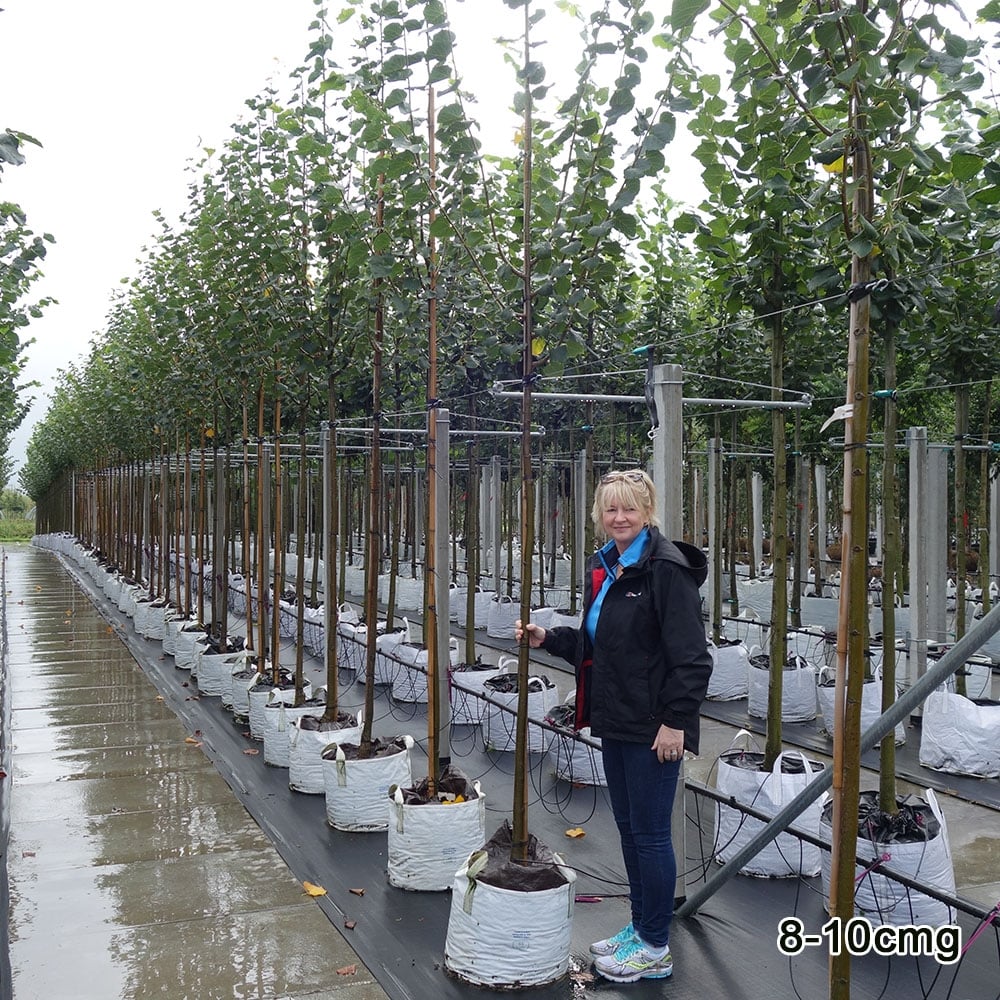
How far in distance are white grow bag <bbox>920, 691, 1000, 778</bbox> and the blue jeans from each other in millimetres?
3797

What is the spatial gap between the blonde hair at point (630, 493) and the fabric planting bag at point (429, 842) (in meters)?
1.87

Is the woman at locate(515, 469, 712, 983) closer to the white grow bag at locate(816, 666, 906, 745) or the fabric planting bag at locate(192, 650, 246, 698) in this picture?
the white grow bag at locate(816, 666, 906, 745)

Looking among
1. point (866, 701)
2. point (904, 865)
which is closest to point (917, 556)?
point (866, 701)

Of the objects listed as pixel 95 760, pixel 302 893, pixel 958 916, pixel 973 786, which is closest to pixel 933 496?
pixel 973 786

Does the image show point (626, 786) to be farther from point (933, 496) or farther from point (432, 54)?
point (933, 496)

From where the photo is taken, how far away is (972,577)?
17.0m

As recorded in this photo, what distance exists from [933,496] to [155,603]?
36.1 feet

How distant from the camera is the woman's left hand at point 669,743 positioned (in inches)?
136

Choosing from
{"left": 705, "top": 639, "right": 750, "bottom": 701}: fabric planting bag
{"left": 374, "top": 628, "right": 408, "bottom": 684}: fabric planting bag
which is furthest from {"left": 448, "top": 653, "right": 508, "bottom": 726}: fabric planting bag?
{"left": 705, "top": 639, "right": 750, "bottom": 701}: fabric planting bag

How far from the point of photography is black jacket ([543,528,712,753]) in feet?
11.3

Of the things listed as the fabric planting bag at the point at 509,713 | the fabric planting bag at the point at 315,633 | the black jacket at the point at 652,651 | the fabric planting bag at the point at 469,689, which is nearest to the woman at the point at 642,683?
the black jacket at the point at 652,651

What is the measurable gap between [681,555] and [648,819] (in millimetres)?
972

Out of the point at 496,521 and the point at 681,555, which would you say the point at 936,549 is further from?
the point at 496,521

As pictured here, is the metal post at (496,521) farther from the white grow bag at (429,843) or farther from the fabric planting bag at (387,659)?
the white grow bag at (429,843)
